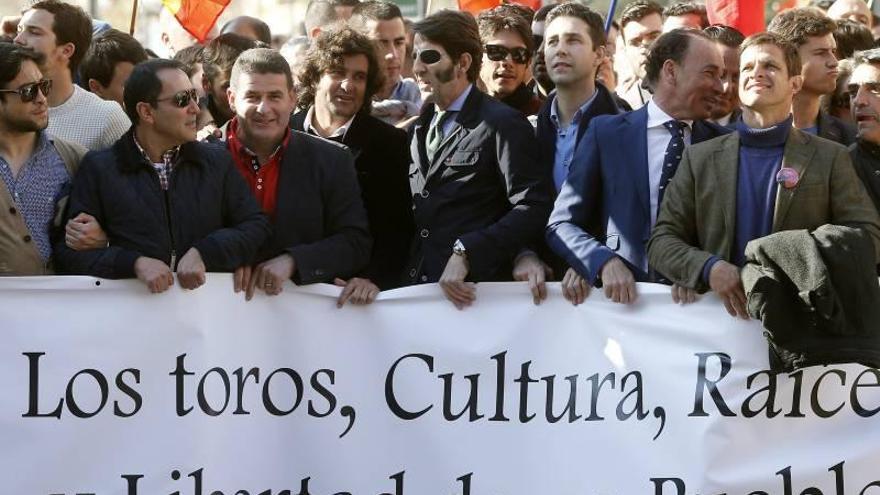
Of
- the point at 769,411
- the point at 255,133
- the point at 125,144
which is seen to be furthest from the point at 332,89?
the point at 769,411

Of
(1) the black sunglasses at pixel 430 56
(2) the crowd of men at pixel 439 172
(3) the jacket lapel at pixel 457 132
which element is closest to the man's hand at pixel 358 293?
(2) the crowd of men at pixel 439 172

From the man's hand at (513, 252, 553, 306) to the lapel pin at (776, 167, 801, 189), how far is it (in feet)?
3.36

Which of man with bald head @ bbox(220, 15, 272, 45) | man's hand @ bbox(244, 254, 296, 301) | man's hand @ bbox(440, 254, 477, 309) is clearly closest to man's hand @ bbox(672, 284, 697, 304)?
man's hand @ bbox(440, 254, 477, 309)

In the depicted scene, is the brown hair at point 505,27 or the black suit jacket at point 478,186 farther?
the brown hair at point 505,27

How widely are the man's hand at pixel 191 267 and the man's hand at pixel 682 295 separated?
1805 mm

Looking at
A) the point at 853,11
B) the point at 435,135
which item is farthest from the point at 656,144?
the point at 853,11

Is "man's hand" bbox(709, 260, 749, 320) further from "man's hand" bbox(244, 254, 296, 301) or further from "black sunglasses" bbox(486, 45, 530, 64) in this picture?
"black sunglasses" bbox(486, 45, 530, 64)

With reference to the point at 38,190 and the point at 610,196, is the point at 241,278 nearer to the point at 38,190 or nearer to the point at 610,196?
the point at 38,190

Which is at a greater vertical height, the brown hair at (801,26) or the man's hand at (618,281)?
the brown hair at (801,26)

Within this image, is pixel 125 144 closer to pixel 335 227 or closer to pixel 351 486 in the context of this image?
pixel 335 227

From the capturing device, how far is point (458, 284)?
6.88 meters

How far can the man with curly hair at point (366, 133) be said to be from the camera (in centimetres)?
753

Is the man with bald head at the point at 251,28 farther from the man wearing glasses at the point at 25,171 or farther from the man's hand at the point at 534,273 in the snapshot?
the man's hand at the point at 534,273

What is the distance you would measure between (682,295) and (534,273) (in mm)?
614
